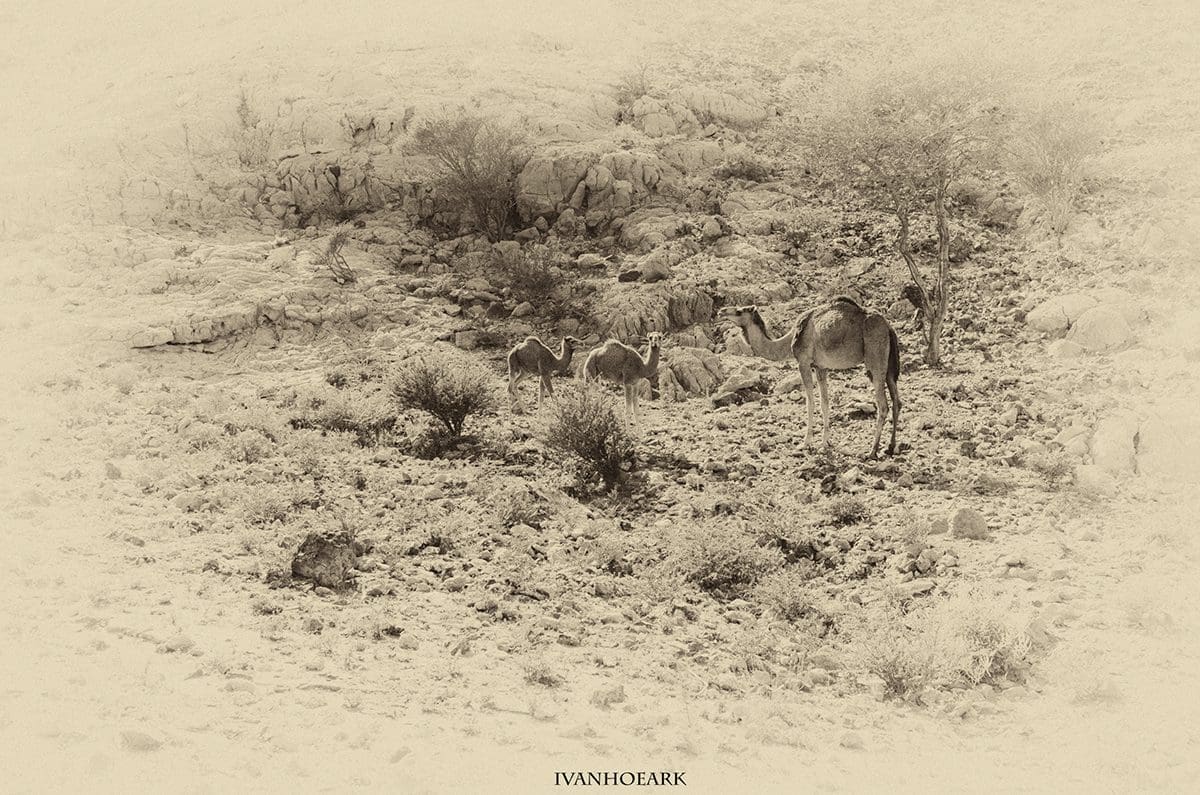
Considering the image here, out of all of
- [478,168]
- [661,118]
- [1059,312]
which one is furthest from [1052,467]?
[661,118]

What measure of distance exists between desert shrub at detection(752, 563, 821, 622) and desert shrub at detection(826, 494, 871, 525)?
4.51 feet

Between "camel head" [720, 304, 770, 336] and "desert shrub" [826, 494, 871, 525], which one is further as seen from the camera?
"camel head" [720, 304, 770, 336]

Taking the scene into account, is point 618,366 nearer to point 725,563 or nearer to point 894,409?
point 894,409

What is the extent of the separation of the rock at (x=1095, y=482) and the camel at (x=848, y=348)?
2.33 metres

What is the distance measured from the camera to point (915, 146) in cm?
1570

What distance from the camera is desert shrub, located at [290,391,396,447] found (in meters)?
13.1

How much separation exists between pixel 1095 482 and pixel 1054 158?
36.0 ft

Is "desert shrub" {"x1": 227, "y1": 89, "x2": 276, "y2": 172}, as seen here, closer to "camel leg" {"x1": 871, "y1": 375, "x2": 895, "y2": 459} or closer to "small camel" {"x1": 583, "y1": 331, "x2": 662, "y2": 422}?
"small camel" {"x1": 583, "y1": 331, "x2": 662, "y2": 422}

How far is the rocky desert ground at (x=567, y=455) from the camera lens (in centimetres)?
606

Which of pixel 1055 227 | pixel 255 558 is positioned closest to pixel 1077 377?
pixel 1055 227

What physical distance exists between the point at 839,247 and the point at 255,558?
46.2 feet

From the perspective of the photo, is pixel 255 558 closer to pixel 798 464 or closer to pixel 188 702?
pixel 188 702

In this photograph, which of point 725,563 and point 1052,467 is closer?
point 725,563

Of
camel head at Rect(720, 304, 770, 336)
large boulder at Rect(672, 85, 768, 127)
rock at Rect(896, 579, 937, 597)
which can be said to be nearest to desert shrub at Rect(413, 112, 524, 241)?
large boulder at Rect(672, 85, 768, 127)
